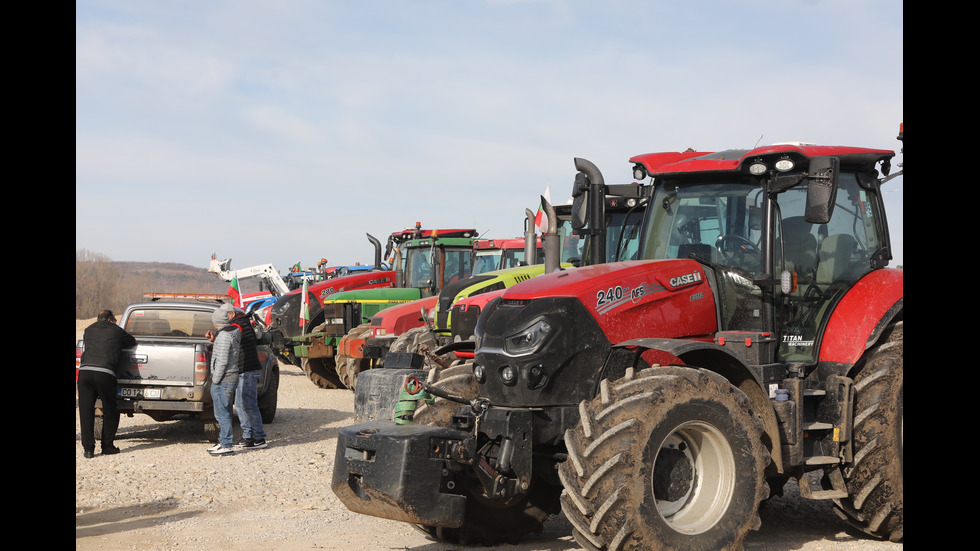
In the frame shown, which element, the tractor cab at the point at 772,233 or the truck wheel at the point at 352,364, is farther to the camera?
the truck wheel at the point at 352,364

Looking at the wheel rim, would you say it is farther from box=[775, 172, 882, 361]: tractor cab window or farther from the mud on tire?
the mud on tire

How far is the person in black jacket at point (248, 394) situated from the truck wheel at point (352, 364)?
14.3 feet

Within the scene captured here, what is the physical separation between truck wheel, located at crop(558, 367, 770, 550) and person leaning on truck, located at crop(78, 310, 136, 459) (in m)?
7.57

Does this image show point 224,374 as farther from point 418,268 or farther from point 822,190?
point 822,190

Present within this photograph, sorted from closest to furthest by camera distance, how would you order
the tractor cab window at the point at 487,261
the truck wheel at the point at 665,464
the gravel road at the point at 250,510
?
the truck wheel at the point at 665,464, the gravel road at the point at 250,510, the tractor cab window at the point at 487,261

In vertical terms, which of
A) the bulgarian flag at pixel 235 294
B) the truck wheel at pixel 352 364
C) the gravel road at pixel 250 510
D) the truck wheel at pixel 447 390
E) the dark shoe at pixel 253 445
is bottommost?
the dark shoe at pixel 253 445

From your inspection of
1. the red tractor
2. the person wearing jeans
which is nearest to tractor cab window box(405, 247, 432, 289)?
the person wearing jeans

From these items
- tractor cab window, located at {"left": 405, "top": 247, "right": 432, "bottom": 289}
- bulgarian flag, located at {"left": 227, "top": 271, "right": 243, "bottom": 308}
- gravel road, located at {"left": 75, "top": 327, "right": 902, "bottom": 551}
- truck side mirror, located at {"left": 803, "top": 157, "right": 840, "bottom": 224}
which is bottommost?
gravel road, located at {"left": 75, "top": 327, "right": 902, "bottom": 551}

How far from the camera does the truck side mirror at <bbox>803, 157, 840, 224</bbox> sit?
6.07 meters

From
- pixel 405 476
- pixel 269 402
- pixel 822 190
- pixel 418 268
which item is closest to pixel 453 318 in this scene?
pixel 269 402

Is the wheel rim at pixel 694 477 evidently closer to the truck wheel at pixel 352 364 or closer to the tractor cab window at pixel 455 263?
the truck wheel at pixel 352 364

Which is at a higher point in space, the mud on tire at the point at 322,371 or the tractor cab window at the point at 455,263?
the tractor cab window at the point at 455,263

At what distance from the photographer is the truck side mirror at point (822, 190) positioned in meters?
6.07

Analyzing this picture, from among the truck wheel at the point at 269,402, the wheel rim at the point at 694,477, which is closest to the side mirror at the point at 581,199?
the wheel rim at the point at 694,477
